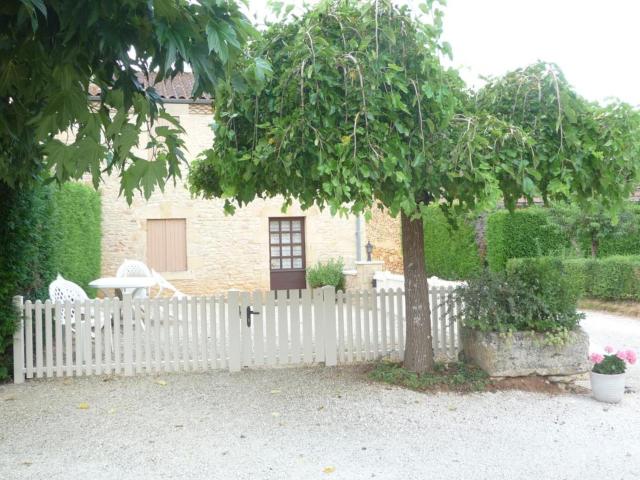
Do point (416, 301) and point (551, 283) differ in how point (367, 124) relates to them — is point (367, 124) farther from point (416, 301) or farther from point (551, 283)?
point (551, 283)

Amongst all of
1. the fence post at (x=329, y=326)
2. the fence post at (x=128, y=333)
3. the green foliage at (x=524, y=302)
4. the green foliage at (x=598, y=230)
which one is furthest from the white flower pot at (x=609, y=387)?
the green foliage at (x=598, y=230)

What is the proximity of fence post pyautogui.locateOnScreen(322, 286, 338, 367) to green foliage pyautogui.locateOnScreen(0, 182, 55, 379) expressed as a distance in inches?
137

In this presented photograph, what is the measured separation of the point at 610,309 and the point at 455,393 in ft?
25.7

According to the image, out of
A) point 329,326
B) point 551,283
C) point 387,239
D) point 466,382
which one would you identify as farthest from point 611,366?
point 387,239

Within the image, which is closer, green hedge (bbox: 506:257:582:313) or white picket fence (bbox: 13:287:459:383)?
green hedge (bbox: 506:257:582:313)

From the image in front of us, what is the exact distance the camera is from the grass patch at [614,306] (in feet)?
35.9

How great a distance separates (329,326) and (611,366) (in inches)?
122

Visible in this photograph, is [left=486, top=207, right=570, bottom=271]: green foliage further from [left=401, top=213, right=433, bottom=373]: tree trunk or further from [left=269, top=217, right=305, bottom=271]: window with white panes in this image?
[left=401, top=213, right=433, bottom=373]: tree trunk

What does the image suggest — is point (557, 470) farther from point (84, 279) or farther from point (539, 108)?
point (84, 279)

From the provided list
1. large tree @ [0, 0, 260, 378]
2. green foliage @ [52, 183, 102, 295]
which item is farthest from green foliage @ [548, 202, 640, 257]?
large tree @ [0, 0, 260, 378]

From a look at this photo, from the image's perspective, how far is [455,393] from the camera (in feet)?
17.8

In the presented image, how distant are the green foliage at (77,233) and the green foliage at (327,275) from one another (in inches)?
204

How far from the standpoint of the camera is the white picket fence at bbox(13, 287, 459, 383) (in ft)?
20.5

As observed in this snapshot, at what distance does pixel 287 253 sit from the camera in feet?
48.1
